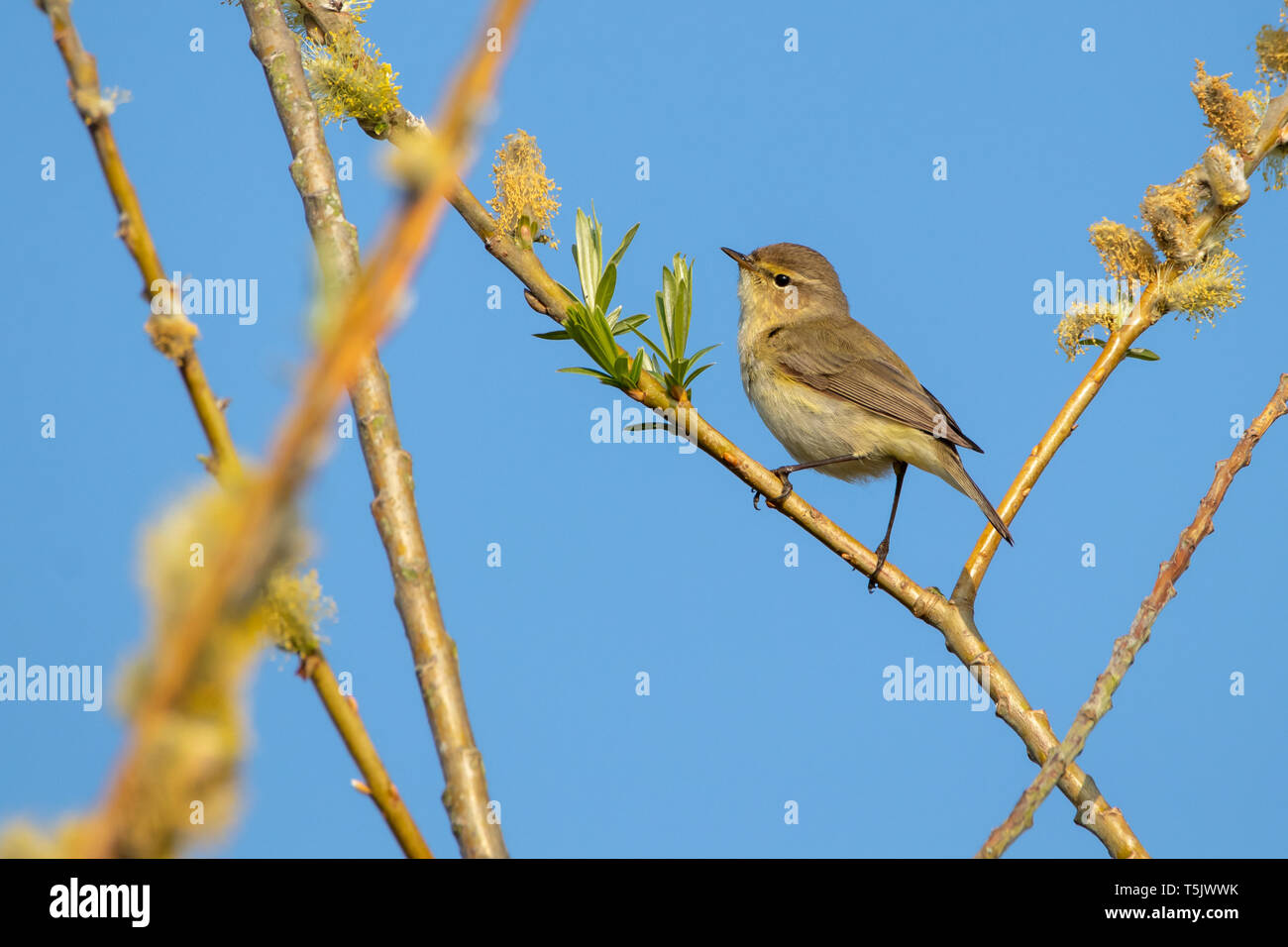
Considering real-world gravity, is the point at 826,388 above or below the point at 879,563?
above

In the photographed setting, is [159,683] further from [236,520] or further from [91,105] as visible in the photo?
[91,105]

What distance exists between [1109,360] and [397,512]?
1263 mm

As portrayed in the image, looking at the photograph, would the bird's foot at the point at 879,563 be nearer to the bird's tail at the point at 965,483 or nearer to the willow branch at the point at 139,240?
the bird's tail at the point at 965,483

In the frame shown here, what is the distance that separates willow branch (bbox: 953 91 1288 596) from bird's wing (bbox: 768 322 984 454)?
1.60 metres

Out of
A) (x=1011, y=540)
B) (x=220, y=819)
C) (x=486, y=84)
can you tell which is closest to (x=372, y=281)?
(x=486, y=84)

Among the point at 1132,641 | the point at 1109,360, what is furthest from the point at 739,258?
the point at 1132,641

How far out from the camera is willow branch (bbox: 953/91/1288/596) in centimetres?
172

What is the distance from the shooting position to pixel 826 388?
3.68 metres

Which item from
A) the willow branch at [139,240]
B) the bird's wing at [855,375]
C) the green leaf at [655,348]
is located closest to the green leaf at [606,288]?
the green leaf at [655,348]

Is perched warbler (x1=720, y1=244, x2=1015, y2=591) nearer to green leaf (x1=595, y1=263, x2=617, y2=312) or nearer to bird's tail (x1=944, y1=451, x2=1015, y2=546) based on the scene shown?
bird's tail (x1=944, y1=451, x2=1015, y2=546)

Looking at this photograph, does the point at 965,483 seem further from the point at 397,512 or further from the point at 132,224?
the point at 132,224

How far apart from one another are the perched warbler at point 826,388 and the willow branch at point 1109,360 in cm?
147

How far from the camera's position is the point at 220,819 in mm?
352

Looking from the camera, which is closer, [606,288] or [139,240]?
[139,240]
